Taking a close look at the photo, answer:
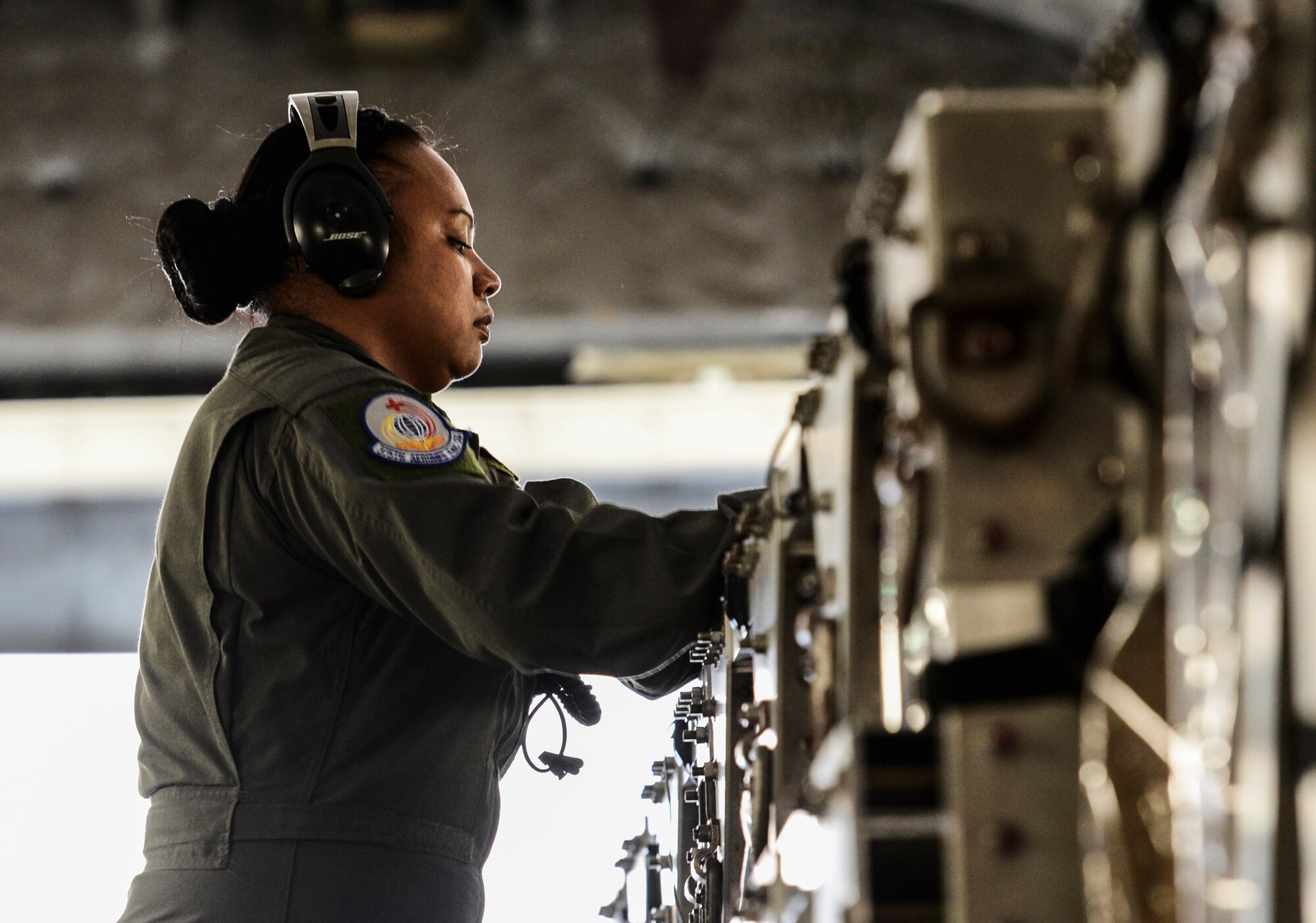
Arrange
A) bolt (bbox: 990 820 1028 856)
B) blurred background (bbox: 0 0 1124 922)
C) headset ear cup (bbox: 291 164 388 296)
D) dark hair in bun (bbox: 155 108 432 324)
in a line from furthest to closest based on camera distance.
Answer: blurred background (bbox: 0 0 1124 922) → dark hair in bun (bbox: 155 108 432 324) → headset ear cup (bbox: 291 164 388 296) → bolt (bbox: 990 820 1028 856)

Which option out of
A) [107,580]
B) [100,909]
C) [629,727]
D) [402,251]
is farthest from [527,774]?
[402,251]

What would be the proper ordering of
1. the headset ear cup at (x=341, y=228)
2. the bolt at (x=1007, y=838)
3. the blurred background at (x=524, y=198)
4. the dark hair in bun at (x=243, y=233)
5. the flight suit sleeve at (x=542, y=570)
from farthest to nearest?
the blurred background at (x=524, y=198), the dark hair in bun at (x=243, y=233), the headset ear cup at (x=341, y=228), the flight suit sleeve at (x=542, y=570), the bolt at (x=1007, y=838)

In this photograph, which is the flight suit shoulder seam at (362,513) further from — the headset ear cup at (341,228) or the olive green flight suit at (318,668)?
the headset ear cup at (341,228)

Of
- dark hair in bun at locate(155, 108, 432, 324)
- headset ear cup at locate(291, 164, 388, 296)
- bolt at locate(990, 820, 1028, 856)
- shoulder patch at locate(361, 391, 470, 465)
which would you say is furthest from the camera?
dark hair in bun at locate(155, 108, 432, 324)

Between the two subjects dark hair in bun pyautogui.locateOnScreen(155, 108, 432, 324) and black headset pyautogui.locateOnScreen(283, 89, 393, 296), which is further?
dark hair in bun pyautogui.locateOnScreen(155, 108, 432, 324)

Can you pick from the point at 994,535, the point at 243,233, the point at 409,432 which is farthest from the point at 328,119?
the point at 994,535

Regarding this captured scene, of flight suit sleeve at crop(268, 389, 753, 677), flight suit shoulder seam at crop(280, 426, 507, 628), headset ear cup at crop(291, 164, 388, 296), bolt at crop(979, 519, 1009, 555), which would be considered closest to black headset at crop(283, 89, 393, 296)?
headset ear cup at crop(291, 164, 388, 296)

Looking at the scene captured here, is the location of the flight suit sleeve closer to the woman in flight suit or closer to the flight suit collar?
the woman in flight suit

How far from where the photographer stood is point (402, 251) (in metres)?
1.57

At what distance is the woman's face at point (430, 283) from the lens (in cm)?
156

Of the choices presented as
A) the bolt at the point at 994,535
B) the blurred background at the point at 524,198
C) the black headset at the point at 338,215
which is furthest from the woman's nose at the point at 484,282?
the blurred background at the point at 524,198

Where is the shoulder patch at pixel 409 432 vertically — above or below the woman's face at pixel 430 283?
below

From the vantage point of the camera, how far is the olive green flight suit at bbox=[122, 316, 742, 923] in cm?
119

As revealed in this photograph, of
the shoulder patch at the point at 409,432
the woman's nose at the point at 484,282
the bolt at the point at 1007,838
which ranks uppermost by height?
the woman's nose at the point at 484,282
